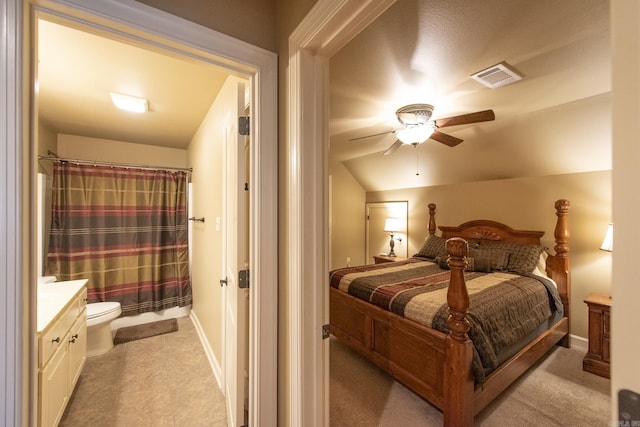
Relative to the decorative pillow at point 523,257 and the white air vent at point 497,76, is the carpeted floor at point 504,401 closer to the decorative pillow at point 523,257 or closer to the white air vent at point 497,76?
the decorative pillow at point 523,257

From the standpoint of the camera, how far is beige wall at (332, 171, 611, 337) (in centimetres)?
265

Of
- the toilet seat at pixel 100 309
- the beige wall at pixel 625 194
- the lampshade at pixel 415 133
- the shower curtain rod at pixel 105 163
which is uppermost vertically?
the lampshade at pixel 415 133

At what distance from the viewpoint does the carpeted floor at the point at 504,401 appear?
1.78 m

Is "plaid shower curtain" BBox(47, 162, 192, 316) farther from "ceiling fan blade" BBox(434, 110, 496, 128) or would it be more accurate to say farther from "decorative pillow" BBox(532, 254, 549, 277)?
"decorative pillow" BBox(532, 254, 549, 277)

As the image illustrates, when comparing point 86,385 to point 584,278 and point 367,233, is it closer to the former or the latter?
point 367,233

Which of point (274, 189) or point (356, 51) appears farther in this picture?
point (356, 51)

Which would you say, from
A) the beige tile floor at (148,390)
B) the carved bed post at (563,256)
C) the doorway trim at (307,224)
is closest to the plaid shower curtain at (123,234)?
the beige tile floor at (148,390)

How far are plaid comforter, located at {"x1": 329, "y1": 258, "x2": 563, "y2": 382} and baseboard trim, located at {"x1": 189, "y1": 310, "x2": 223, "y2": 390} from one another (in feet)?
4.35

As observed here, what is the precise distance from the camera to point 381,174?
464cm

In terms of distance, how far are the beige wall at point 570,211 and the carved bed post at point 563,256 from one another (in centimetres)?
12

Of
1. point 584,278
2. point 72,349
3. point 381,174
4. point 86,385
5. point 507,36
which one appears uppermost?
point 507,36

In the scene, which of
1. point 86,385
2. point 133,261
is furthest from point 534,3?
point 133,261

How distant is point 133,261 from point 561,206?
4974 millimetres

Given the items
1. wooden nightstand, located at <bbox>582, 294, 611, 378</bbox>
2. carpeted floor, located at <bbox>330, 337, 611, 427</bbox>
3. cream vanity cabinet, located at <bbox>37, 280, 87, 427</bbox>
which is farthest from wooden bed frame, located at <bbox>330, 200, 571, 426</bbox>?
cream vanity cabinet, located at <bbox>37, 280, 87, 427</bbox>
